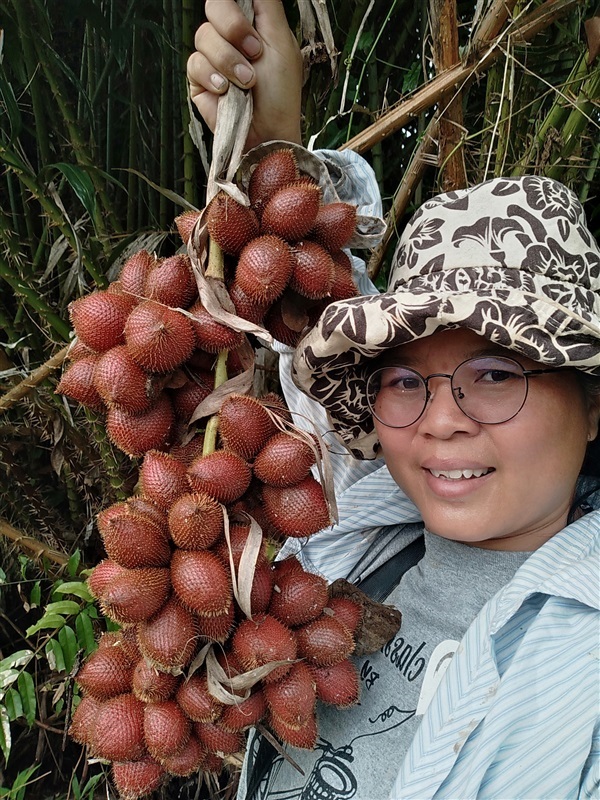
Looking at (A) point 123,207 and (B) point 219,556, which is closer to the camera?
(B) point 219,556

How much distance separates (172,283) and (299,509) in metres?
0.36

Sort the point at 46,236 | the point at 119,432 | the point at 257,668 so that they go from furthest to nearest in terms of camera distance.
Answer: the point at 46,236 → the point at 119,432 → the point at 257,668

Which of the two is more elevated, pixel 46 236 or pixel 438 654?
pixel 46 236

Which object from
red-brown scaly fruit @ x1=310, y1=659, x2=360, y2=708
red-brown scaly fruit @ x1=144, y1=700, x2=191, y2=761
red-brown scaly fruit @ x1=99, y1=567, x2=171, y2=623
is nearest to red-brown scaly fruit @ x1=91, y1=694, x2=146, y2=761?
red-brown scaly fruit @ x1=144, y1=700, x2=191, y2=761

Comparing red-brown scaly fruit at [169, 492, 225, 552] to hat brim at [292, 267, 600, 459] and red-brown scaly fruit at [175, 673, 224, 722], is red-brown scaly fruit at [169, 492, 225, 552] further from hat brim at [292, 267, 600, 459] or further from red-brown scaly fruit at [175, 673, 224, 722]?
hat brim at [292, 267, 600, 459]

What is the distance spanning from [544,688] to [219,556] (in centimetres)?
48

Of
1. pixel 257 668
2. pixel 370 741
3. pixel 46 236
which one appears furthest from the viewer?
pixel 46 236

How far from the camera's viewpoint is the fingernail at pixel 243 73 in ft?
2.93

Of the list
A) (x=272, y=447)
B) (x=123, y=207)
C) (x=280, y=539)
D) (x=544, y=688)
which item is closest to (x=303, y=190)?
(x=272, y=447)

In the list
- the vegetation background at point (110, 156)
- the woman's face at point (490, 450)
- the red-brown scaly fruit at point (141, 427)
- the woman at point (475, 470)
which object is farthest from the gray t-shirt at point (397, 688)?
the vegetation background at point (110, 156)

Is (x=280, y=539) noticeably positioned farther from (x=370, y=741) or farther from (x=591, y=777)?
(x=591, y=777)

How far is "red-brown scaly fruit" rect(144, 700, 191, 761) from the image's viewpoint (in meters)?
0.77

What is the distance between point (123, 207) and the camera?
2.08 m

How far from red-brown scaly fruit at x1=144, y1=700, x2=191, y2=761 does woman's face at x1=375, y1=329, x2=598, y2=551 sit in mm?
479
